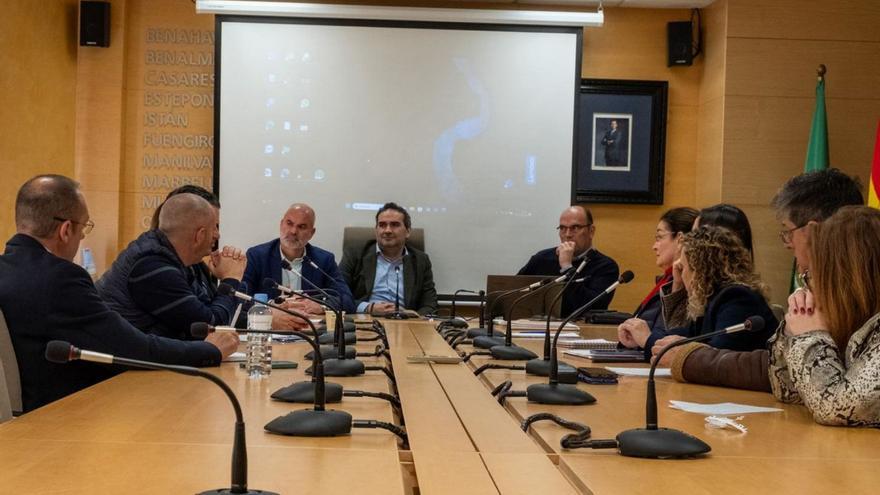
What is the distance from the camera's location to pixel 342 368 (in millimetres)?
3035

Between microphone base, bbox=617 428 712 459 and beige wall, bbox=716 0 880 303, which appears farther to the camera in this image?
beige wall, bbox=716 0 880 303

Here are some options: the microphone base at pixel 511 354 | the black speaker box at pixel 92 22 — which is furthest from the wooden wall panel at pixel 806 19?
the black speaker box at pixel 92 22

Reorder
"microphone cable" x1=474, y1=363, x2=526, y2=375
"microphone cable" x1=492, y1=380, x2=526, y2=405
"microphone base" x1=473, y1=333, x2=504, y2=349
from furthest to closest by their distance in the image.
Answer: "microphone base" x1=473, y1=333, x2=504, y2=349, "microphone cable" x1=474, y1=363, x2=526, y2=375, "microphone cable" x1=492, y1=380, x2=526, y2=405

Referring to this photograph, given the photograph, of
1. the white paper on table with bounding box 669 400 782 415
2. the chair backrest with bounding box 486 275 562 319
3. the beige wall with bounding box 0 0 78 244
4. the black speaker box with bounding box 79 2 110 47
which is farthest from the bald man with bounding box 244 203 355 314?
the white paper on table with bounding box 669 400 782 415

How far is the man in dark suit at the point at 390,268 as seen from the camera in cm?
671

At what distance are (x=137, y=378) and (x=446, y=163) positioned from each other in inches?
181

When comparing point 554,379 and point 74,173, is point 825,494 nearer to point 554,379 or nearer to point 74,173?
point 554,379

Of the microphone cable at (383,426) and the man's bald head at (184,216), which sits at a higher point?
the man's bald head at (184,216)

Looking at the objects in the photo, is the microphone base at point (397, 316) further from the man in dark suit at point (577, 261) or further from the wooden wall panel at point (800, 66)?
the wooden wall panel at point (800, 66)

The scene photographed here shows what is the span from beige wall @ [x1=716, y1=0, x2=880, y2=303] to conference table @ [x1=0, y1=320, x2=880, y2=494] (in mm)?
4356

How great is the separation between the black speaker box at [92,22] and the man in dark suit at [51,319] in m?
4.18

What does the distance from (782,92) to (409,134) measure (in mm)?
2563

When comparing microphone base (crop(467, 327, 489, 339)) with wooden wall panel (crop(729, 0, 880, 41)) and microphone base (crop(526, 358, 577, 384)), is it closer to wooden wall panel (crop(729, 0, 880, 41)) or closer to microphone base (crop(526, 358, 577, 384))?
microphone base (crop(526, 358, 577, 384))

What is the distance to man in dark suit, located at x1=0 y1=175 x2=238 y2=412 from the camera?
9.44 ft
